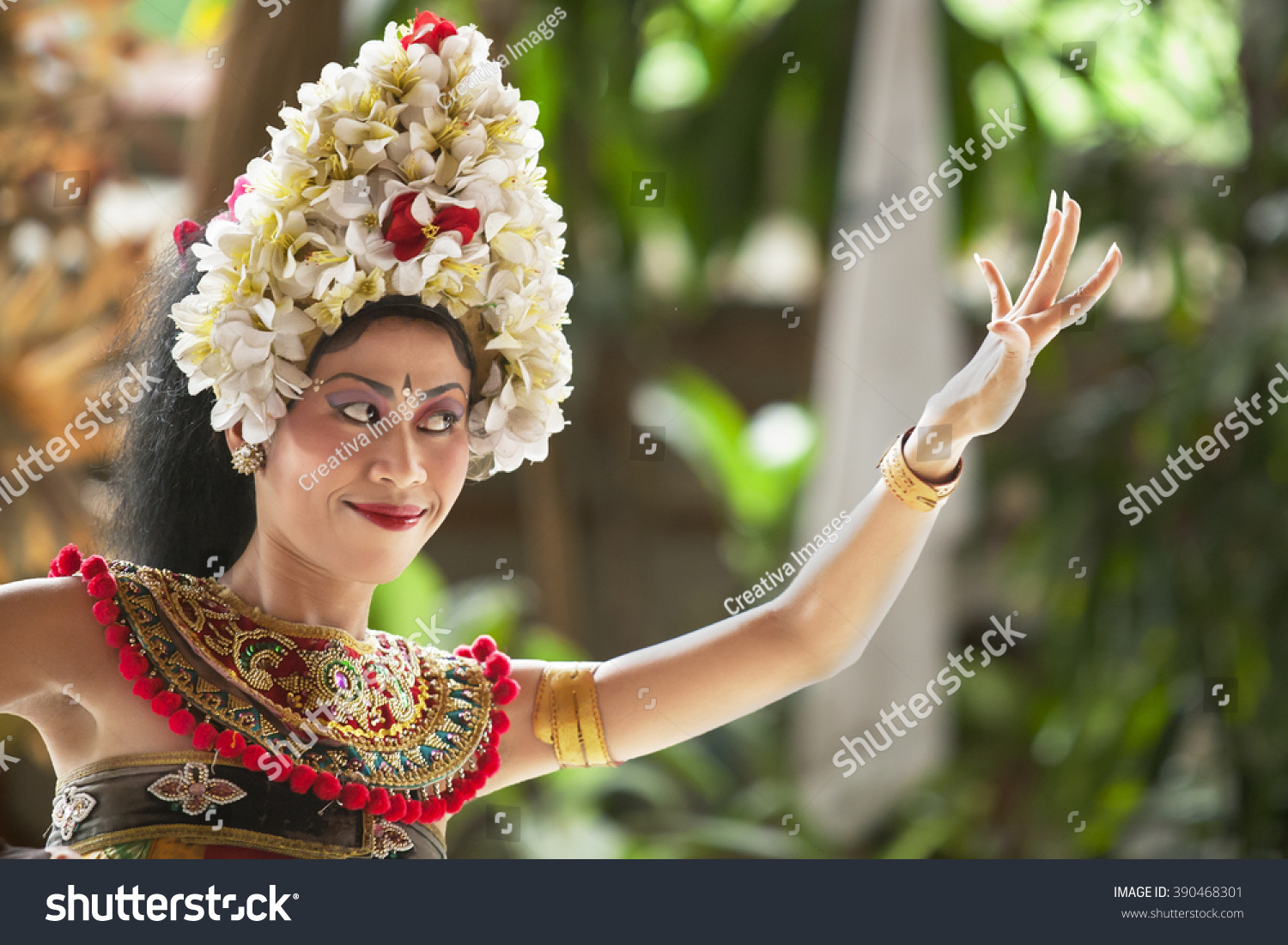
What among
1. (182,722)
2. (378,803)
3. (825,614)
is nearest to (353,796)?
(378,803)

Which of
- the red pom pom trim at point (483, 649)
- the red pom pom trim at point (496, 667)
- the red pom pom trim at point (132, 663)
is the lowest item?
the red pom pom trim at point (132, 663)

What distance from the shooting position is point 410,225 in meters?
0.95

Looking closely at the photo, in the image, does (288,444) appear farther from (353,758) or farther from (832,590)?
(832,590)

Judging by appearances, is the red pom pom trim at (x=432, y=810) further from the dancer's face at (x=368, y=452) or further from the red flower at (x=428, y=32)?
the red flower at (x=428, y=32)

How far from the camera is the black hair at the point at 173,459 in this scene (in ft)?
3.35

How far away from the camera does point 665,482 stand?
12.1 ft

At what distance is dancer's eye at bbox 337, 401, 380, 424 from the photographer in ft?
3.20

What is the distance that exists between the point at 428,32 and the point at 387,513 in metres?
0.36

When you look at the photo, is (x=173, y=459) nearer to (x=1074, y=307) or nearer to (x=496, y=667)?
(x=496, y=667)

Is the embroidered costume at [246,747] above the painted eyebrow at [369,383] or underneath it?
underneath

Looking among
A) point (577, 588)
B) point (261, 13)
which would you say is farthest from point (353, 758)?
point (577, 588)

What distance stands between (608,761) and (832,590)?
0.80 ft

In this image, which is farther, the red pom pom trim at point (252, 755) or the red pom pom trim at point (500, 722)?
the red pom pom trim at point (500, 722)

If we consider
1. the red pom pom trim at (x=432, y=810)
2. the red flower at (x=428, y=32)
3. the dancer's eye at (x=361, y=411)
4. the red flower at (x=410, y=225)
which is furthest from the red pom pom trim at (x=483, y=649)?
the red flower at (x=428, y=32)
